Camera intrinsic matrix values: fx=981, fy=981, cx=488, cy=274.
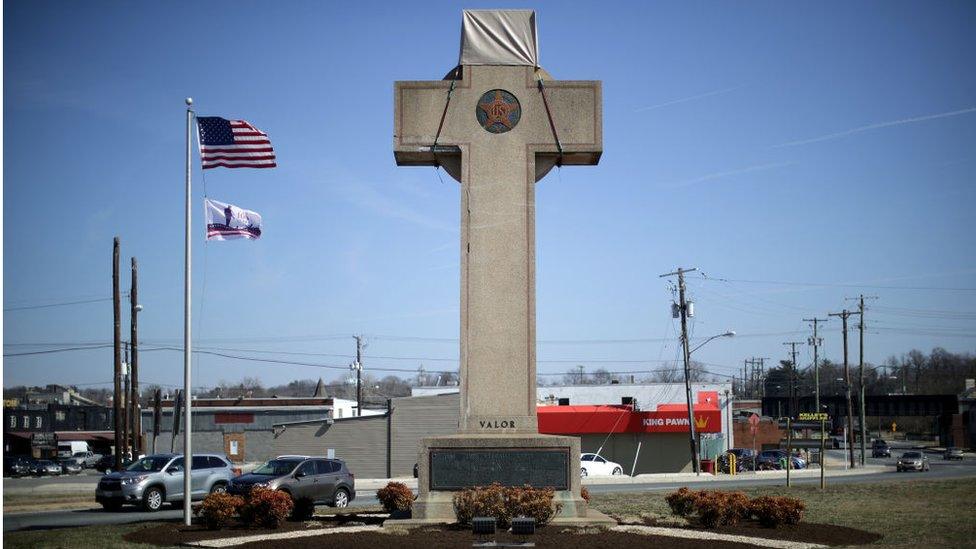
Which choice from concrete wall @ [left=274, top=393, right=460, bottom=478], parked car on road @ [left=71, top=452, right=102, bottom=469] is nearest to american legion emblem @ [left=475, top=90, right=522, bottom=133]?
concrete wall @ [left=274, top=393, right=460, bottom=478]

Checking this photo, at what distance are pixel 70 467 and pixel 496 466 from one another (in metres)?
60.9

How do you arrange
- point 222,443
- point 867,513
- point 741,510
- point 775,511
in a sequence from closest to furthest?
point 775,511, point 741,510, point 867,513, point 222,443

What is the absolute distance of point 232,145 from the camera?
2334 cm

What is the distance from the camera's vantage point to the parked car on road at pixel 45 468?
67.8 m

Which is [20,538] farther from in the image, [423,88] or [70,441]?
[70,441]

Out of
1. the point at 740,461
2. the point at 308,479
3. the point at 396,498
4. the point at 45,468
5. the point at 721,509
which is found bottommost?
the point at 45,468

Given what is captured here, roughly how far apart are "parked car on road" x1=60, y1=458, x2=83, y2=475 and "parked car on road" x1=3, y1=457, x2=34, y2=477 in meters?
2.18

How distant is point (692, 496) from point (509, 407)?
5134 mm

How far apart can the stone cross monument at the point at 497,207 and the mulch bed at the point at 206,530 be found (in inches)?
108

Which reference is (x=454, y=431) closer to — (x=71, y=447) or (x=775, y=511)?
(x=775, y=511)

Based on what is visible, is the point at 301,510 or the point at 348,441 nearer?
the point at 301,510

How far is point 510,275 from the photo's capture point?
2033cm

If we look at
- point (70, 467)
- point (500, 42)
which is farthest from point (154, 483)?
point (70, 467)

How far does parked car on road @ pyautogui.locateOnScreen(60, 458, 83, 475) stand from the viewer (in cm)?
7019
